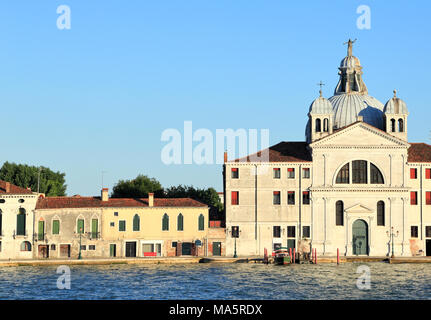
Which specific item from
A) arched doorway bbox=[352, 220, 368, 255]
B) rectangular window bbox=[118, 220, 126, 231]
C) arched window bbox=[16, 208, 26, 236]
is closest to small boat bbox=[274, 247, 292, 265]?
arched doorway bbox=[352, 220, 368, 255]

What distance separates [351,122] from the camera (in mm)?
64188

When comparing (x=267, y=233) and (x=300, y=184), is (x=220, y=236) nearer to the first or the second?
(x=267, y=233)

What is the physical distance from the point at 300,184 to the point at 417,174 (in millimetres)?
9581

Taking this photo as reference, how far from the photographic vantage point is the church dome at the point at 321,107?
203ft

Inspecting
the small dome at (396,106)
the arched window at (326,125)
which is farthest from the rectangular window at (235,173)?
the small dome at (396,106)

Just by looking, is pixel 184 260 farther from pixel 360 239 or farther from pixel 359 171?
pixel 359 171

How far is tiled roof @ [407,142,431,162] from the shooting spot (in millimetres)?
60000

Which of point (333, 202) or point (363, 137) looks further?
point (333, 202)

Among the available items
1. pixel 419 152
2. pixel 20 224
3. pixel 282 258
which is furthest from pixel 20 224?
pixel 419 152

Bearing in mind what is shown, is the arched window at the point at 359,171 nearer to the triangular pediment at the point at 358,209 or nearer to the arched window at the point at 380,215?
the triangular pediment at the point at 358,209

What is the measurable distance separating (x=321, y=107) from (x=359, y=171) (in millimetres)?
6562

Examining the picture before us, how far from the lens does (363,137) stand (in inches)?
2313
